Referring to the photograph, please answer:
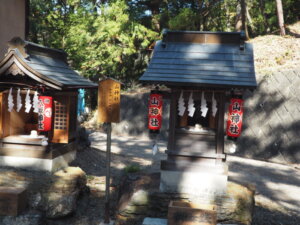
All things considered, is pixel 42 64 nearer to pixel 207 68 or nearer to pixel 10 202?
pixel 10 202

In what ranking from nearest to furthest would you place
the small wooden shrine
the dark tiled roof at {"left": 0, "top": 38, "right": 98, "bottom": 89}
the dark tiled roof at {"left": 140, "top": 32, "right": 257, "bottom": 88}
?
the dark tiled roof at {"left": 140, "top": 32, "right": 257, "bottom": 88}
the dark tiled roof at {"left": 0, "top": 38, "right": 98, "bottom": 89}
the small wooden shrine

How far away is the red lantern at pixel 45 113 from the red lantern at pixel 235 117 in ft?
16.1

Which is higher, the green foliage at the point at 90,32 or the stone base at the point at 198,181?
the green foliage at the point at 90,32

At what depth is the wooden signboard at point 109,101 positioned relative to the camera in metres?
7.18

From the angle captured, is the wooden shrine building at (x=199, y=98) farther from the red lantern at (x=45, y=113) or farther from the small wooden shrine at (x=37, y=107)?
the small wooden shrine at (x=37, y=107)

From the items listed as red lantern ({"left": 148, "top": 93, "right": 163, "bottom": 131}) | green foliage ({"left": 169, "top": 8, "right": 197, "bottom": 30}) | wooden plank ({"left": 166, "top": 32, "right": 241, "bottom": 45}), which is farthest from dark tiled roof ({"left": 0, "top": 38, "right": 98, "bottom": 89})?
green foliage ({"left": 169, "top": 8, "right": 197, "bottom": 30})

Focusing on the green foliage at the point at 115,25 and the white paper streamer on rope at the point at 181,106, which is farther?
the green foliage at the point at 115,25

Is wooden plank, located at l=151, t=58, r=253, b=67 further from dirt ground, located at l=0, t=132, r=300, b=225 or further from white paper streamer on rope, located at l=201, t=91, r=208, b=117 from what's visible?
dirt ground, located at l=0, t=132, r=300, b=225

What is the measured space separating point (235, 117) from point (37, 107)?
17.5 ft

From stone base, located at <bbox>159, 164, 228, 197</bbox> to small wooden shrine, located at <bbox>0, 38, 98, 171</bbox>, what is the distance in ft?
12.2

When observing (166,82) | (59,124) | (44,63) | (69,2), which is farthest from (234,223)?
(69,2)

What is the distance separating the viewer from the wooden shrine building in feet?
23.0

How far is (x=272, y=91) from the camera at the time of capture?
48.5 ft

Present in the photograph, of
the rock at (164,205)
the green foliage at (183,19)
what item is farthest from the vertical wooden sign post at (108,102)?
the green foliage at (183,19)
